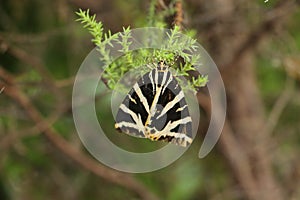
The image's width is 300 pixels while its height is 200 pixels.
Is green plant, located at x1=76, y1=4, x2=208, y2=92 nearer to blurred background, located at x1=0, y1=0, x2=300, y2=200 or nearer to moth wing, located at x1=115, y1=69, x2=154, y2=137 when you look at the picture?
moth wing, located at x1=115, y1=69, x2=154, y2=137

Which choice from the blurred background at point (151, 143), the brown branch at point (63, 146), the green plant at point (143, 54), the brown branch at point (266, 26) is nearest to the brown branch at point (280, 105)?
the blurred background at point (151, 143)

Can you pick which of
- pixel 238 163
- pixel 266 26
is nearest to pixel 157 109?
pixel 266 26

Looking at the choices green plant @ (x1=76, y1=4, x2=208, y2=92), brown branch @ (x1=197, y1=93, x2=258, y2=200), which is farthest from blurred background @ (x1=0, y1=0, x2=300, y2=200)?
green plant @ (x1=76, y1=4, x2=208, y2=92)

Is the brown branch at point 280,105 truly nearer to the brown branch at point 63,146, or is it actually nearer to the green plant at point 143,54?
the brown branch at point 63,146

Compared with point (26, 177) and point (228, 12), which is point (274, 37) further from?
point (26, 177)

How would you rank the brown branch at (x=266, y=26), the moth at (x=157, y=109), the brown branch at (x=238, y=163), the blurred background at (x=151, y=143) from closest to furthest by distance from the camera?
the moth at (x=157, y=109) → the brown branch at (x=266, y=26) → the blurred background at (x=151, y=143) → the brown branch at (x=238, y=163)

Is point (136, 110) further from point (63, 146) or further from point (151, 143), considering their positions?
point (151, 143)

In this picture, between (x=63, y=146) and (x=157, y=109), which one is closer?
(x=157, y=109)
